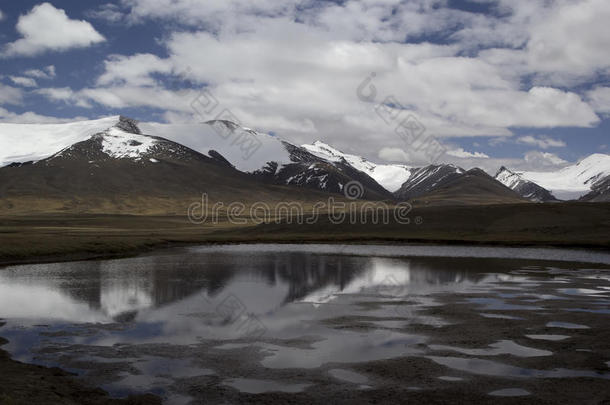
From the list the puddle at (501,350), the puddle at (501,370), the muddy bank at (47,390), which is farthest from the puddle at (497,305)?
the muddy bank at (47,390)

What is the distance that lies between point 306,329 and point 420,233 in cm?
9669

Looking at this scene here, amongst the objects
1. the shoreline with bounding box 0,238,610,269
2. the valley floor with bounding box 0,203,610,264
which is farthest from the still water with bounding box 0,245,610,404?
the valley floor with bounding box 0,203,610,264

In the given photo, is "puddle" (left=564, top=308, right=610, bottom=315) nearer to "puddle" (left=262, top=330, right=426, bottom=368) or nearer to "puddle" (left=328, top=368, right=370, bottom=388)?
"puddle" (left=262, top=330, right=426, bottom=368)

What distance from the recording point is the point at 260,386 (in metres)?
20.3

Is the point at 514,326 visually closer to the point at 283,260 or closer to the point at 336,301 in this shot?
the point at 336,301

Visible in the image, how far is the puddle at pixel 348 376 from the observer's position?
21.0m

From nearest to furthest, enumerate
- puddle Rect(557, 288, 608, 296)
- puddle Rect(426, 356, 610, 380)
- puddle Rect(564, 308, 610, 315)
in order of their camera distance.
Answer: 1. puddle Rect(426, 356, 610, 380)
2. puddle Rect(564, 308, 610, 315)
3. puddle Rect(557, 288, 608, 296)

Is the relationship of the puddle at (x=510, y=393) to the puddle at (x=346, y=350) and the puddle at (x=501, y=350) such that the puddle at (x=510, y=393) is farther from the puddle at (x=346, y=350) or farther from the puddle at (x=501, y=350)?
the puddle at (x=346, y=350)

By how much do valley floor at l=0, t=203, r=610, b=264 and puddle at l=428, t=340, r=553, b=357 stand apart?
60.0m

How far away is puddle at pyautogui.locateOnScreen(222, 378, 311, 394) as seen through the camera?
1984 cm

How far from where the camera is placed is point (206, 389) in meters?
19.9

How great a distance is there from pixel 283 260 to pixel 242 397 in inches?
2233

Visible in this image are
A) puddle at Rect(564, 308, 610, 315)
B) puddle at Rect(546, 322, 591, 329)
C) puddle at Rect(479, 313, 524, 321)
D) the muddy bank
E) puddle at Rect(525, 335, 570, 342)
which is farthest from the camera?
puddle at Rect(564, 308, 610, 315)

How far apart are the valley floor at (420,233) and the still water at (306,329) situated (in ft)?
90.7
